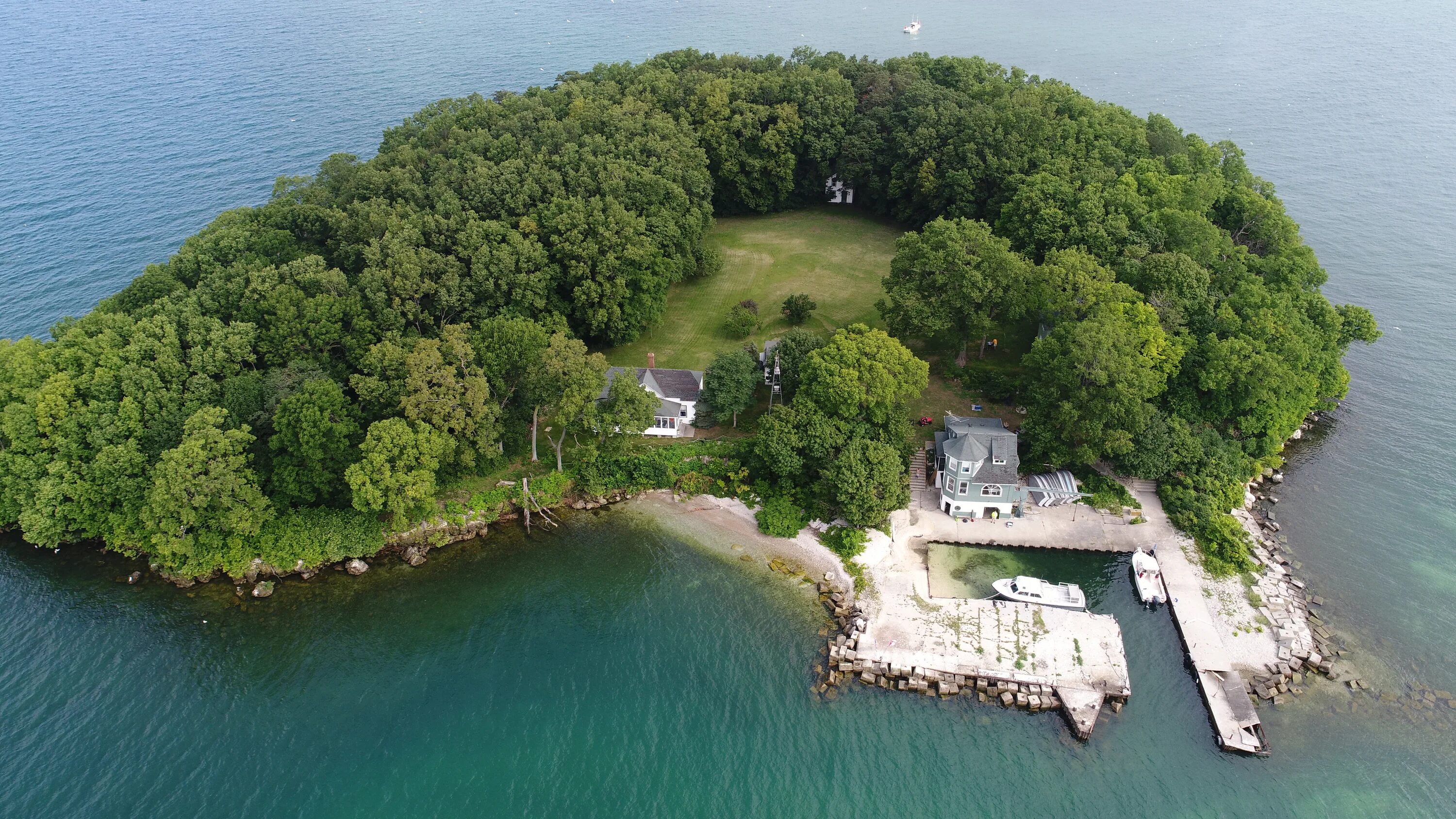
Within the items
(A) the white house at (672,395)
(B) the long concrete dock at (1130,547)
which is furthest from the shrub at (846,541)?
(A) the white house at (672,395)

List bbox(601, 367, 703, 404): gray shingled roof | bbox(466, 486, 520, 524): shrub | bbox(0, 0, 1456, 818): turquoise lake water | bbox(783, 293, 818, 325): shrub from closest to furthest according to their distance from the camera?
bbox(0, 0, 1456, 818): turquoise lake water, bbox(466, 486, 520, 524): shrub, bbox(601, 367, 703, 404): gray shingled roof, bbox(783, 293, 818, 325): shrub

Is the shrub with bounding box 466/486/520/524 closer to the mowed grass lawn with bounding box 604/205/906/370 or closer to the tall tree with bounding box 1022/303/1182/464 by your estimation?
the mowed grass lawn with bounding box 604/205/906/370

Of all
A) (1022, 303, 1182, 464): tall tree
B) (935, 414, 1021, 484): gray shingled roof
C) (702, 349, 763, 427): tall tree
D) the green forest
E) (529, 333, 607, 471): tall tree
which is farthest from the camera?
(702, 349, 763, 427): tall tree

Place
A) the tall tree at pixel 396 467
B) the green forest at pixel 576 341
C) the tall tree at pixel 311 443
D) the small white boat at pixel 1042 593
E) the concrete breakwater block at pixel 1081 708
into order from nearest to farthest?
the concrete breakwater block at pixel 1081 708
the small white boat at pixel 1042 593
the tall tree at pixel 396 467
the tall tree at pixel 311 443
the green forest at pixel 576 341

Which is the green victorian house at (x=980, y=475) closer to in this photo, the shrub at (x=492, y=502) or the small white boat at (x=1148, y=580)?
the small white boat at (x=1148, y=580)

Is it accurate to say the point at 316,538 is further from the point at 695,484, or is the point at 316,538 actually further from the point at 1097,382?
the point at 1097,382

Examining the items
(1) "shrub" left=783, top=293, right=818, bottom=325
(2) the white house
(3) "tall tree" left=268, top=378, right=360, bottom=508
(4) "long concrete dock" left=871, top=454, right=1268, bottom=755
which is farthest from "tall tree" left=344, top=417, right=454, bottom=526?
(1) "shrub" left=783, top=293, right=818, bottom=325

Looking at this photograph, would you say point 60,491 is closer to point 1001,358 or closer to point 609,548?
point 609,548

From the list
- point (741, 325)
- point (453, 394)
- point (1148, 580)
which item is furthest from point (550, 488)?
point (1148, 580)
